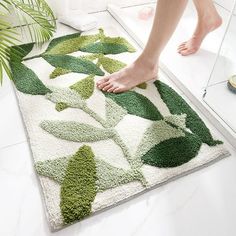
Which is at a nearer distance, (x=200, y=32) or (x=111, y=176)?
(x=111, y=176)

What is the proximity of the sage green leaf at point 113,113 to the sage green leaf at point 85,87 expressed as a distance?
79 millimetres

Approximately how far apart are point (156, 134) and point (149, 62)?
0.30 meters

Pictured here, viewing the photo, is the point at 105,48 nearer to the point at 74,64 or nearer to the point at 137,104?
the point at 74,64

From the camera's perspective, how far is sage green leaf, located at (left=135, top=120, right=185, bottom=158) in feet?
3.11

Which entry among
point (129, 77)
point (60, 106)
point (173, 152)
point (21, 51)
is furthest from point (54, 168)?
point (21, 51)

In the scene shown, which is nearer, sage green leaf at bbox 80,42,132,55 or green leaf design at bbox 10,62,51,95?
green leaf design at bbox 10,62,51,95

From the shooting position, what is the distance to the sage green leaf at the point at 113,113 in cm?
102

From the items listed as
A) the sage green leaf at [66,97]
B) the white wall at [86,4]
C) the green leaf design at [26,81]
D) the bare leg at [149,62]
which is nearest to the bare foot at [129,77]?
the bare leg at [149,62]

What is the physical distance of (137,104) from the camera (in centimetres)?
109

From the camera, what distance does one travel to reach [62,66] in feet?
3.99

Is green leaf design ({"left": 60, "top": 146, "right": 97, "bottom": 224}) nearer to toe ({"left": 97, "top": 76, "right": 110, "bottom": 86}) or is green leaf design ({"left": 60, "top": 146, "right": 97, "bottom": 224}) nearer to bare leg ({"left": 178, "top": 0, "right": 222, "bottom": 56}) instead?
toe ({"left": 97, "top": 76, "right": 110, "bottom": 86})

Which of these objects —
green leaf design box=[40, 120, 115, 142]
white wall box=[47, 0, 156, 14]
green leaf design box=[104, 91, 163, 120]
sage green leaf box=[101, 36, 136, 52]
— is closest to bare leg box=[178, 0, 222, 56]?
sage green leaf box=[101, 36, 136, 52]

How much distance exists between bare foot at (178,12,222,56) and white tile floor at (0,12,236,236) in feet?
1.89

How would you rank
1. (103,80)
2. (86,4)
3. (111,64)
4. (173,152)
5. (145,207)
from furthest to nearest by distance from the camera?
(86,4)
(111,64)
(103,80)
(173,152)
(145,207)
